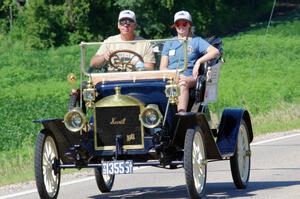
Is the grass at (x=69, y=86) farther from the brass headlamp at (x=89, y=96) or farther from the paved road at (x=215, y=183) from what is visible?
the brass headlamp at (x=89, y=96)

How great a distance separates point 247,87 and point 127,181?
24.0 meters

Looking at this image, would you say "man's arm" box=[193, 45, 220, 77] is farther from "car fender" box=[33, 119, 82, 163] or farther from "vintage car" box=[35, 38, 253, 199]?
"car fender" box=[33, 119, 82, 163]

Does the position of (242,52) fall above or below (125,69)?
below

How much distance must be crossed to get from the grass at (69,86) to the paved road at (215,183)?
156 centimetres

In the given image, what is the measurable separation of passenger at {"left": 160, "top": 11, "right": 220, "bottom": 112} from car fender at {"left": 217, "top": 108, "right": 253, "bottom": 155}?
0.70m

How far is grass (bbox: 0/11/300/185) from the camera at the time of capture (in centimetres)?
2219

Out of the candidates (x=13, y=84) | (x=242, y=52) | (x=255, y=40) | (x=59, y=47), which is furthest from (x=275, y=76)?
(x=59, y=47)

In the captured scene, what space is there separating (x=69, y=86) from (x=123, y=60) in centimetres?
3064

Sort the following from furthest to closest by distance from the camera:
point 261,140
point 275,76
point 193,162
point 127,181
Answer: point 275,76, point 261,140, point 127,181, point 193,162

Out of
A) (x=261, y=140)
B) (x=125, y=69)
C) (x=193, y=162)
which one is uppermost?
(x=125, y=69)

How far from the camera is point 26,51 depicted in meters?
65.9

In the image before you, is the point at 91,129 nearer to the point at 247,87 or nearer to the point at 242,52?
the point at 247,87

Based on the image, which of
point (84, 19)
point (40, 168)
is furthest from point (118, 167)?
point (84, 19)

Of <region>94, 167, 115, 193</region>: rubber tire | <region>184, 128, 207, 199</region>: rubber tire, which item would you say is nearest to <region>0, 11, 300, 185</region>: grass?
<region>94, 167, 115, 193</region>: rubber tire
